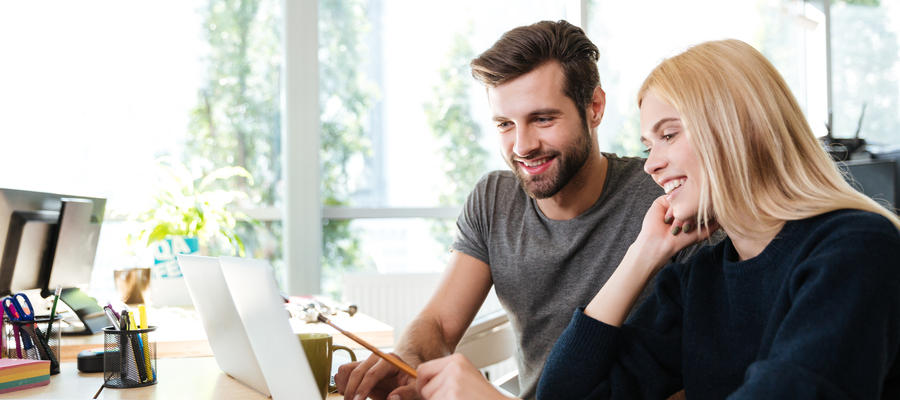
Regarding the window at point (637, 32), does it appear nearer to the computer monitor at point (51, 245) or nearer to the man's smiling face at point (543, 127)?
the man's smiling face at point (543, 127)

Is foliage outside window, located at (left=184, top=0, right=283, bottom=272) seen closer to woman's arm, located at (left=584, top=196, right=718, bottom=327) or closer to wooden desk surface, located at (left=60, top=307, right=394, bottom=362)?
wooden desk surface, located at (left=60, top=307, right=394, bottom=362)

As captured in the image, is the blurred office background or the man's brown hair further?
the blurred office background

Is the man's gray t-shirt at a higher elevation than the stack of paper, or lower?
higher

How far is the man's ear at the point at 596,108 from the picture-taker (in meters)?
1.55

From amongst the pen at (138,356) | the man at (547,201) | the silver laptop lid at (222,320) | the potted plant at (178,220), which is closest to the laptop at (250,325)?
the silver laptop lid at (222,320)

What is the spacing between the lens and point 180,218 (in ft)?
7.27

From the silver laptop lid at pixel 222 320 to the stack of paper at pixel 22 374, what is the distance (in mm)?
257

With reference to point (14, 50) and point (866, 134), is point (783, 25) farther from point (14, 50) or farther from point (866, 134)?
point (14, 50)

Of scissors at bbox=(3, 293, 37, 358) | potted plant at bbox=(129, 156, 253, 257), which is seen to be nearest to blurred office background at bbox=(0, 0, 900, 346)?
potted plant at bbox=(129, 156, 253, 257)

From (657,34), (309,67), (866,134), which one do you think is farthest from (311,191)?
(866,134)

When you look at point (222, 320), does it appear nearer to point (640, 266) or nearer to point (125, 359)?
point (125, 359)

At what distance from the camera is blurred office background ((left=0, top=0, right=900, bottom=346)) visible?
2.80 m

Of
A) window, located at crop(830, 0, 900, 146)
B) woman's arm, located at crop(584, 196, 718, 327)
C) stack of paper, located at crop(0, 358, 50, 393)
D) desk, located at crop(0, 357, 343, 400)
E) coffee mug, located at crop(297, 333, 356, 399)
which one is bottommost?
A: desk, located at crop(0, 357, 343, 400)

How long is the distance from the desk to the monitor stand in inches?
14.0
